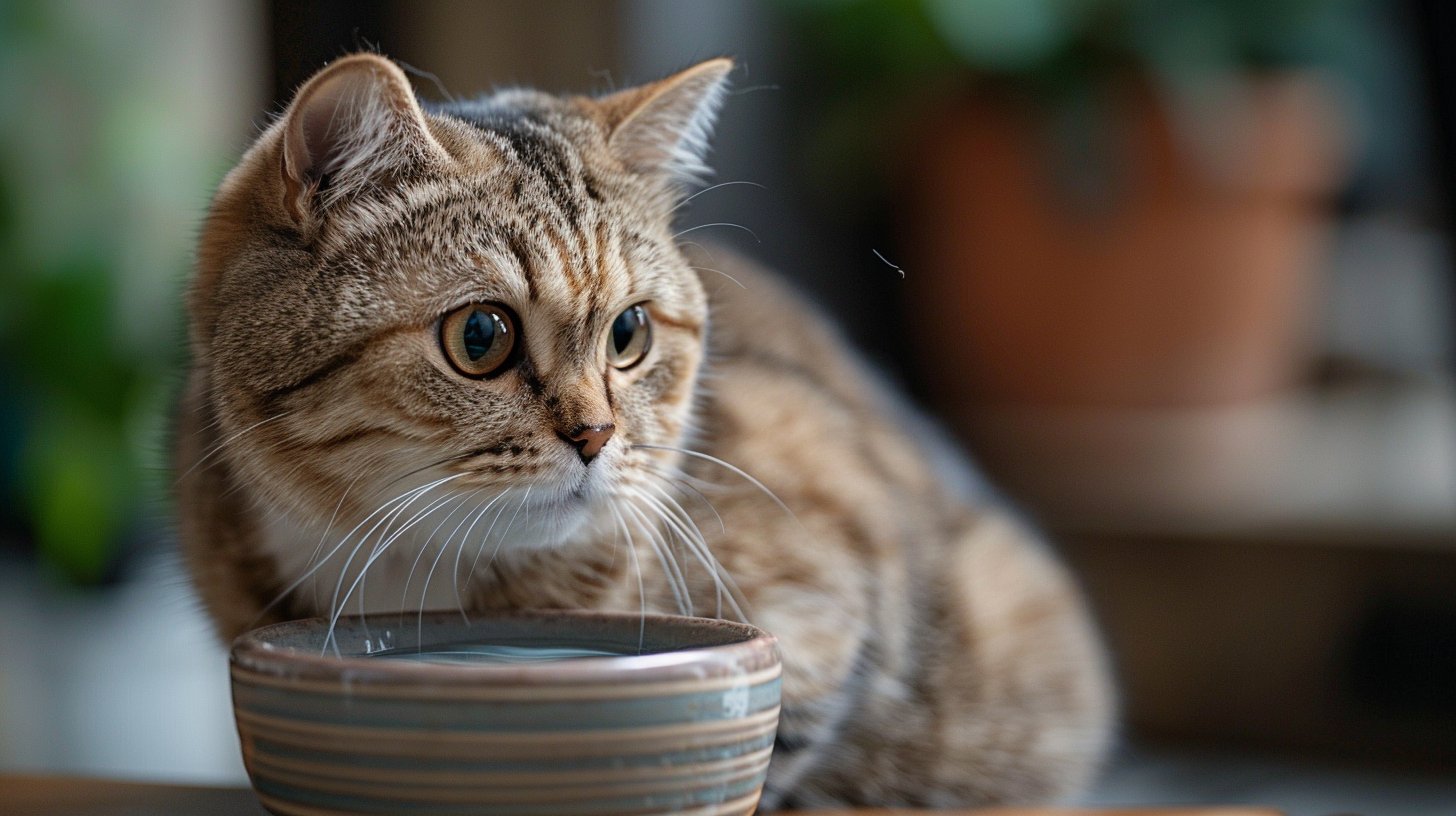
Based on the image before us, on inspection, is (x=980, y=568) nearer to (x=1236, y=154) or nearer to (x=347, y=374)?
(x=347, y=374)

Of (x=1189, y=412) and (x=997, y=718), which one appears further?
(x=1189, y=412)

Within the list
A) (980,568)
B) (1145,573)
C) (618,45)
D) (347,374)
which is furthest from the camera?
(1145,573)

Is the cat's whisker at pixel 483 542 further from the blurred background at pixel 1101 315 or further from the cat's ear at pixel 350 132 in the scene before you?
the blurred background at pixel 1101 315

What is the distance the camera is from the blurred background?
2.16m

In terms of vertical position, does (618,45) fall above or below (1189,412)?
above

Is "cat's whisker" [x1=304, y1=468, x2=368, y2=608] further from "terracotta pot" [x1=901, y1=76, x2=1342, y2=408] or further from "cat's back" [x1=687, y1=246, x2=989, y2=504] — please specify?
"terracotta pot" [x1=901, y1=76, x2=1342, y2=408]

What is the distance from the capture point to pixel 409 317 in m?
0.76

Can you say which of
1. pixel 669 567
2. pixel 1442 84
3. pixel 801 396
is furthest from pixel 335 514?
pixel 1442 84

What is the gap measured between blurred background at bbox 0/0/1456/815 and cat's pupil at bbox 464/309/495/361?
3.80 feet

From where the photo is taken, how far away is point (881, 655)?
1071 millimetres

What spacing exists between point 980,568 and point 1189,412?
1.22 meters

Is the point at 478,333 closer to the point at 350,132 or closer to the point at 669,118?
the point at 350,132

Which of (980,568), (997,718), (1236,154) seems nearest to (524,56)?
(1236,154)

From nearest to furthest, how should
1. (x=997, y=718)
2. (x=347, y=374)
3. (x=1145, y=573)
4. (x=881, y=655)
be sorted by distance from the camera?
(x=347, y=374) → (x=881, y=655) → (x=997, y=718) → (x=1145, y=573)
